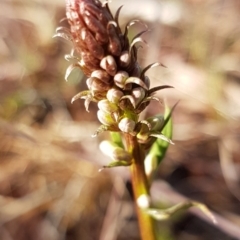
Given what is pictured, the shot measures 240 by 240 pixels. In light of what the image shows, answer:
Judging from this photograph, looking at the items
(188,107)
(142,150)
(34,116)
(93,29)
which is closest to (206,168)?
(188,107)

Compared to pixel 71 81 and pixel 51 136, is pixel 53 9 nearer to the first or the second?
pixel 71 81

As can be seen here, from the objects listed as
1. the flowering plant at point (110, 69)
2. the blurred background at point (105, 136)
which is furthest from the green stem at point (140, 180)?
the blurred background at point (105, 136)

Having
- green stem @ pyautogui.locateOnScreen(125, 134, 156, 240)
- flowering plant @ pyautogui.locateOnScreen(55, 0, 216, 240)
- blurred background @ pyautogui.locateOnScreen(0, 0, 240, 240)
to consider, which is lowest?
blurred background @ pyautogui.locateOnScreen(0, 0, 240, 240)

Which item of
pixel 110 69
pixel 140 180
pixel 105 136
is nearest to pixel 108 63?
pixel 110 69

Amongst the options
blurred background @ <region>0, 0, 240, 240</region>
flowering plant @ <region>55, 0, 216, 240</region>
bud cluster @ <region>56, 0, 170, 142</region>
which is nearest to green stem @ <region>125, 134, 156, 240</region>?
flowering plant @ <region>55, 0, 216, 240</region>

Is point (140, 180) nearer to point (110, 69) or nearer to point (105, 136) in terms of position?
point (110, 69)

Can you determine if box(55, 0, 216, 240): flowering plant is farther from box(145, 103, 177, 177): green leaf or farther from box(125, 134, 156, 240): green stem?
box(145, 103, 177, 177): green leaf

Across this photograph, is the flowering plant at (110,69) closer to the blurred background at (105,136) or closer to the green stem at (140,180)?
the green stem at (140,180)
